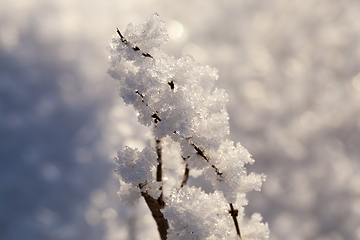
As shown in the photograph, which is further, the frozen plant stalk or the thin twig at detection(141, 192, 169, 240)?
the thin twig at detection(141, 192, 169, 240)

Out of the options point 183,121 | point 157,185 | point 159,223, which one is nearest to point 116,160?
point 157,185

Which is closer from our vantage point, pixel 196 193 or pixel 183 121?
pixel 183 121

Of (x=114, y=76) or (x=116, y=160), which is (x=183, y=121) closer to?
(x=116, y=160)

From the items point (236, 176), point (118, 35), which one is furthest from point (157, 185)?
point (118, 35)

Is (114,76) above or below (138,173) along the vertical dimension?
above

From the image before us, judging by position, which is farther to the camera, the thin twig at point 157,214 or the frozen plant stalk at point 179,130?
the thin twig at point 157,214

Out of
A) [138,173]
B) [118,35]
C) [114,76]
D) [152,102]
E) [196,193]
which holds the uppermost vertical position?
[114,76]

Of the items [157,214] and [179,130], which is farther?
[157,214]

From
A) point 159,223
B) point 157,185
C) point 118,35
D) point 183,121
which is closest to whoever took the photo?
point 183,121

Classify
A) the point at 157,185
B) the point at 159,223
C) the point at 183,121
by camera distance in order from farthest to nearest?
the point at 159,223, the point at 157,185, the point at 183,121

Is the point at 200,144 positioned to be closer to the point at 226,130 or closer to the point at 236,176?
the point at 226,130
